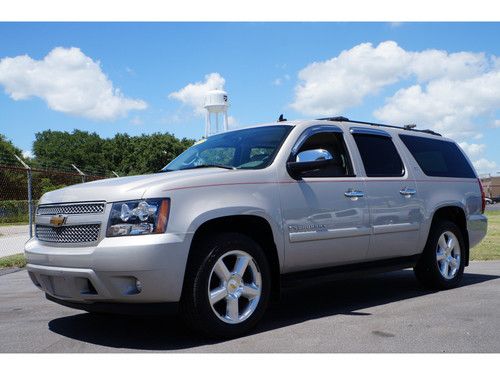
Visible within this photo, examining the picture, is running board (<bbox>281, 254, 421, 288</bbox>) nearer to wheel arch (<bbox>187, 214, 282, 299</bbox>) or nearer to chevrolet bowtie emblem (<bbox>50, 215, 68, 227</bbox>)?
wheel arch (<bbox>187, 214, 282, 299</bbox>)

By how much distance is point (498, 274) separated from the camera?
8297mm

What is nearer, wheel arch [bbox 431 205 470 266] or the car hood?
the car hood

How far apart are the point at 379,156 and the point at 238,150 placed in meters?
1.69

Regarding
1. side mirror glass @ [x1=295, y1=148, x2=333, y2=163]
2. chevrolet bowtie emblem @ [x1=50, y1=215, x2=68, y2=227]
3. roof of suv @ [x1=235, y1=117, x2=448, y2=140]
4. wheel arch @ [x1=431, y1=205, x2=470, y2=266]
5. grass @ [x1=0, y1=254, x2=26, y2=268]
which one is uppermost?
roof of suv @ [x1=235, y1=117, x2=448, y2=140]

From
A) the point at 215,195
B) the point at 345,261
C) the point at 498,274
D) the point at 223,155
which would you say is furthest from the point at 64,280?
the point at 498,274

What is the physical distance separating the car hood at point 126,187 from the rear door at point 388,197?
1.86m

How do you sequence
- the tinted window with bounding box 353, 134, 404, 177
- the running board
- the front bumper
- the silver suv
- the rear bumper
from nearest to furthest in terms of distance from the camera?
the front bumper → the silver suv → the running board → the tinted window with bounding box 353, 134, 404, 177 → the rear bumper

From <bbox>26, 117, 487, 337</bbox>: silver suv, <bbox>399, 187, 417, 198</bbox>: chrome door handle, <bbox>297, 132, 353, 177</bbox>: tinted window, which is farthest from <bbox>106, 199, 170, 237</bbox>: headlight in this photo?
<bbox>399, 187, 417, 198</bbox>: chrome door handle

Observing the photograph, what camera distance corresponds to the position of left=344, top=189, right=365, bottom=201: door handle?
18.4 ft

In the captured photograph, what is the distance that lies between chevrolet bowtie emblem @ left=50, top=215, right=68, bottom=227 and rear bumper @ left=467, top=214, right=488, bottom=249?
5.18 meters

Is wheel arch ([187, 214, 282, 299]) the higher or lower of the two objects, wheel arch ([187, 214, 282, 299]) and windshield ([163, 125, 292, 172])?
the lower

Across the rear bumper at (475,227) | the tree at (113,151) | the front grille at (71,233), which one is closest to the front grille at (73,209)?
the front grille at (71,233)

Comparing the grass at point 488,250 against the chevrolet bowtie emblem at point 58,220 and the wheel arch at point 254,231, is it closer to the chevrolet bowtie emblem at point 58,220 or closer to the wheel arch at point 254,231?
the wheel arch at point 254,231

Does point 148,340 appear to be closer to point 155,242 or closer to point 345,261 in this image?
point 155,242
